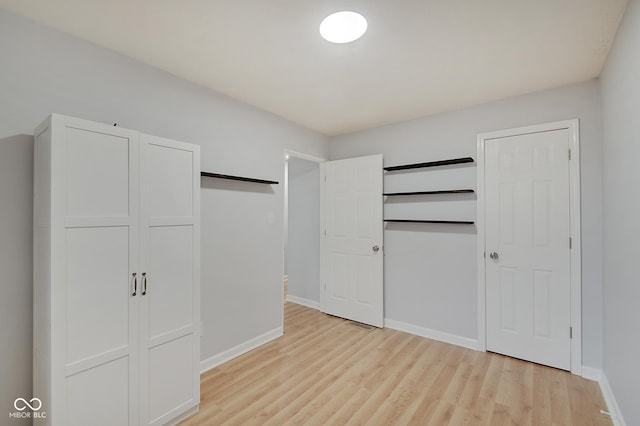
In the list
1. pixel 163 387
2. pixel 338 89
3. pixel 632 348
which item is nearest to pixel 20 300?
pixel 163 387

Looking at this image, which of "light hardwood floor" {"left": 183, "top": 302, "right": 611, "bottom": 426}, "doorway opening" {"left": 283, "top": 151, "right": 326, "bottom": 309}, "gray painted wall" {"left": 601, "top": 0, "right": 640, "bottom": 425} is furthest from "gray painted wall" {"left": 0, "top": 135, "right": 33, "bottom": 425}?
"gray painted wall" {"left": 601, "top": 0, "right": 640, "bottom": 425}

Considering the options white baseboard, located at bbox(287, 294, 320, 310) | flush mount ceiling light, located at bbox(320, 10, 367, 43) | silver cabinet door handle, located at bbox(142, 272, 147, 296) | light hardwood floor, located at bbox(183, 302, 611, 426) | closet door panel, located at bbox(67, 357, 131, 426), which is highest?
flush mount ceiling light, located at bbox(320, 10, 367, 43)

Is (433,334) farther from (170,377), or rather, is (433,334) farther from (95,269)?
(95,269)

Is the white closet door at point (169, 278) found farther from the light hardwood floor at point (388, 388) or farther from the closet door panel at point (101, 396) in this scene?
the light hardwood floor at point (388, 388)

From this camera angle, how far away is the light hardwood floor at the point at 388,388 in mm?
1934

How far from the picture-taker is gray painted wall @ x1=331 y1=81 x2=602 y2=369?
7.82ft

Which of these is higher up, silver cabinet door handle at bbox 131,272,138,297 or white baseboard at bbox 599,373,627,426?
silver cabinet door handle at bbox 131,272,138,297

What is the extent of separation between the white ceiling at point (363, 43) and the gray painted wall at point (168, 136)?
0.15 metres

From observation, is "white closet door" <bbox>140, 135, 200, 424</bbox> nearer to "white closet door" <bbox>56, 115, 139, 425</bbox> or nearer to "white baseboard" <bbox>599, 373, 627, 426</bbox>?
"white closet door" <bbox>56, 115, 139, 425</bbox>

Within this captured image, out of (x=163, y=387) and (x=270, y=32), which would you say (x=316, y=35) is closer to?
(x=270, y=32)

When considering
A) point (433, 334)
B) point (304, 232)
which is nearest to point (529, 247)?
point (433, 334)

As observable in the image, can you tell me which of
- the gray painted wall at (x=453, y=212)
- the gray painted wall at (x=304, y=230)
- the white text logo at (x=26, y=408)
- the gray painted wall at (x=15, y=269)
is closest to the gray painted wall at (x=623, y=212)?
the gray painted wall at (x=453, y=212)

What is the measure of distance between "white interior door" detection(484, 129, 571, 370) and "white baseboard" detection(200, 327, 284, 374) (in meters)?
2.23

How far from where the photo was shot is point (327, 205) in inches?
156
